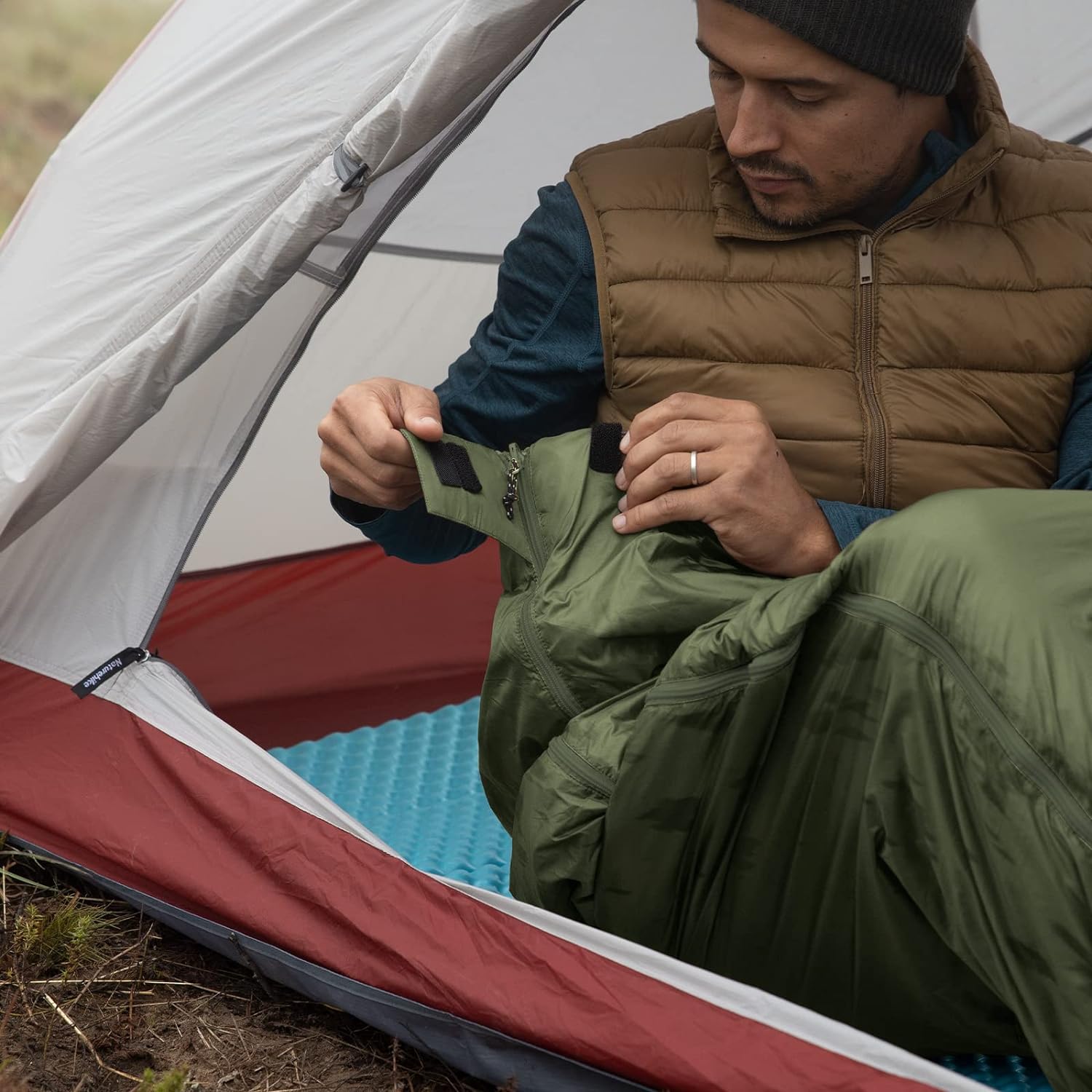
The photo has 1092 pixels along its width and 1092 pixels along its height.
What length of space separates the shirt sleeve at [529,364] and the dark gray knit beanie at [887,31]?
0.27 metres

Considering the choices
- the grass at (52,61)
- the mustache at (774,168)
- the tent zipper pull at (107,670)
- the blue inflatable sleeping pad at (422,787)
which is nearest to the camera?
the mustache at (774,168)

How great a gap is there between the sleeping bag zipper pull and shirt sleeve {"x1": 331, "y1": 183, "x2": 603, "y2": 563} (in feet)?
0.59

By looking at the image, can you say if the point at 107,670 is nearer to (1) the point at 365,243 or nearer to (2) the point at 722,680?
(1) the point at 365,243

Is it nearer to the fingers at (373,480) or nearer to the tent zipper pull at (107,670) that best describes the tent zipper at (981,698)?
the fingers at (373,480)

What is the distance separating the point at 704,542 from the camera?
3.53ft

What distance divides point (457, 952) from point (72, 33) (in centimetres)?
520

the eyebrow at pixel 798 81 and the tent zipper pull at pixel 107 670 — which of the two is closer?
the eyebrow at pixel 798 81

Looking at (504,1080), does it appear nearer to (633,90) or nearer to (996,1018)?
(996,1018)

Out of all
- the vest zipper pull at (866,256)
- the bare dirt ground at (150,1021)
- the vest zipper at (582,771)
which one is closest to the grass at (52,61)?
the bare dirt ground at (150,1021)

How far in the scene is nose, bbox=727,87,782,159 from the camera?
1.15 m

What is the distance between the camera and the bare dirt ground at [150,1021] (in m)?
1.09

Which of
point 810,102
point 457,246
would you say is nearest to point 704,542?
point 810,102

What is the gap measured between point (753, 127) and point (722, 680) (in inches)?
20.8

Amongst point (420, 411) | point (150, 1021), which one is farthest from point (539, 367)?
point (150, 1021)
